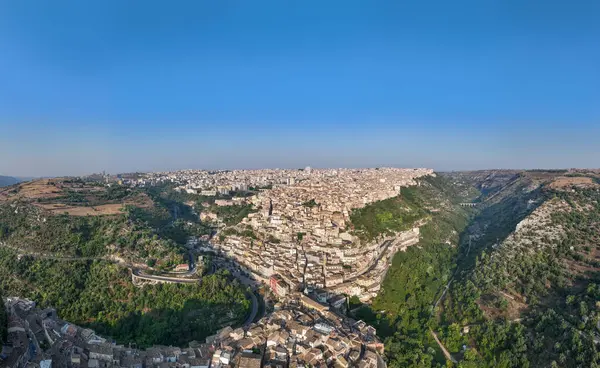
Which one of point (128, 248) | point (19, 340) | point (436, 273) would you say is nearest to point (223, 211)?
point (128, 248)

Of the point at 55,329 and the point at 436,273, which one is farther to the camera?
the point at 436,273

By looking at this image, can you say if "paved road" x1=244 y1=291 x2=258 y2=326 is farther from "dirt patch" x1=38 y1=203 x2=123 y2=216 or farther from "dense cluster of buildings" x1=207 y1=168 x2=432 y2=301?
"dirt patch" x1=38 y1=203 x2=123 y2=216

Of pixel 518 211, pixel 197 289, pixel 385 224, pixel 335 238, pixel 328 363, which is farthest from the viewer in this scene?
pixel 518 211

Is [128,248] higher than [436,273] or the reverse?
higher

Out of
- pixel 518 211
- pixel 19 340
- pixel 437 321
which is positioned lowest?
pixel 437 321

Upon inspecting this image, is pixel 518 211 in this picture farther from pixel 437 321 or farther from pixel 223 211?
pixel 223 211

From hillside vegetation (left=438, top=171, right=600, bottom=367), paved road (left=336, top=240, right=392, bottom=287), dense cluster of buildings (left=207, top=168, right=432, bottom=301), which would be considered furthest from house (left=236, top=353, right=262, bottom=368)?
paved road (left=336, top=240, right=392, bottom=287)

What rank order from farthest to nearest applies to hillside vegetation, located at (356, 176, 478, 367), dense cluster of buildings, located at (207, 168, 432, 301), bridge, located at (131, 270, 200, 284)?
1. dense cluster of buildings, located at (207, 168, 432, 301)
2. bridge, located at (131, 270, 200, 284)
3. hillside vegetation, located at (356, 176, 478, 367)
